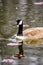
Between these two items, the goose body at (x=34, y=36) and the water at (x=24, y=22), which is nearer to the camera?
the water at (x=24, y=22)

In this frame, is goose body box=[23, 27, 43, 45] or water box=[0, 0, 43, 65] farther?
goose body box=[23, 27, 43, 45]

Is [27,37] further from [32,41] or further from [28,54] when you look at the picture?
[28,54]

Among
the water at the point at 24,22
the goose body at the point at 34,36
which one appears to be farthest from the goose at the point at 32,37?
the water at the point at 24,22

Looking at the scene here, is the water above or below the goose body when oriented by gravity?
below

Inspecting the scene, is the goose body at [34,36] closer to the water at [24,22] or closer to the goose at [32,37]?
the goose at [32,37]

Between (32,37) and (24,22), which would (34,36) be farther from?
(24,22)

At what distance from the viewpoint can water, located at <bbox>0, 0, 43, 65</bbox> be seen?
6900mm

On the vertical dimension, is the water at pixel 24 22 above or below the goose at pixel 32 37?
below

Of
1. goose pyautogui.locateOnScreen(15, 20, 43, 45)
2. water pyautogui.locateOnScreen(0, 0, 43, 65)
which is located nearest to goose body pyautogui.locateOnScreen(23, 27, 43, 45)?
goose pyautogui.locateOnScreen(15, 20, 43, 45)

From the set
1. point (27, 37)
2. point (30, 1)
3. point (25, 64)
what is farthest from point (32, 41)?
point (30, 1)

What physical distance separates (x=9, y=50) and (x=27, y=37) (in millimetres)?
598

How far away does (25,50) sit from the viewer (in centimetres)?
759

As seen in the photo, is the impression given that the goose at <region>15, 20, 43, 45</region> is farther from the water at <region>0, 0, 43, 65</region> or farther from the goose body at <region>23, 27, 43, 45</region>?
the water at <region>0, 0, 43, 65</region>

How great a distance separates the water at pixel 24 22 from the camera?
22.6 feet
